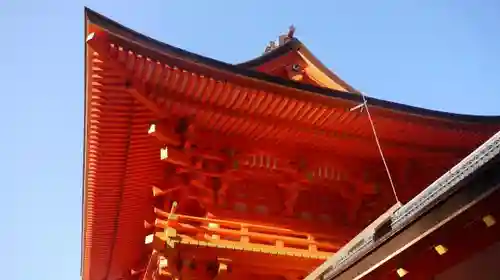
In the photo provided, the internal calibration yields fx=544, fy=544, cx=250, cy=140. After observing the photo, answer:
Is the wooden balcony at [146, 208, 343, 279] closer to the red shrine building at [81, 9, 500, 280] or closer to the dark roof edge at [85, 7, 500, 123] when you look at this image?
the red shrine building at [81, 9, 500, 280]

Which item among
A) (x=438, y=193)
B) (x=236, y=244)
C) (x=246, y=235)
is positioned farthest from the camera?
(x=246, y=235)

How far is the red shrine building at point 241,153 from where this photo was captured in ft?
25.3

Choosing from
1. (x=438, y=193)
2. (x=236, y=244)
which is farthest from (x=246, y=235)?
(x=438, y=193)

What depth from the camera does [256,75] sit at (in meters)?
8.05

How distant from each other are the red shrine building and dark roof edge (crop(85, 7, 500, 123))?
0.02m

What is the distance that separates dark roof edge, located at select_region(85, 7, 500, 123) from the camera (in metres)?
7.20

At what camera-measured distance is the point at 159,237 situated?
7770 mm

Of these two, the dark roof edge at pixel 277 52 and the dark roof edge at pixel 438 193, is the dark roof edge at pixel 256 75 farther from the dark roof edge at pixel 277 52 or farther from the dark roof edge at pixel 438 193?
the dark roof edge at pixel 438 193

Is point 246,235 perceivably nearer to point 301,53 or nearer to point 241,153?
point 241,153

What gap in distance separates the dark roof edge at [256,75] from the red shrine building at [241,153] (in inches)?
0.8

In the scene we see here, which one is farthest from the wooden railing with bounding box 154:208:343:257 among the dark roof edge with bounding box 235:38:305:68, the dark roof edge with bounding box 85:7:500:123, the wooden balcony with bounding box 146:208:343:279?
the dark roof edge with bounding box 235:38:305:68

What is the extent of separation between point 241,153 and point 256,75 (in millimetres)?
1335

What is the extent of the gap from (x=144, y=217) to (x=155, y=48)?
4.33 m

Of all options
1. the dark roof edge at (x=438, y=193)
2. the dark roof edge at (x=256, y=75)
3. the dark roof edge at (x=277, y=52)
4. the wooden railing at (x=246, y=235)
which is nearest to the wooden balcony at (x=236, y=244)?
the wooden railing at (x=246, y=235)
